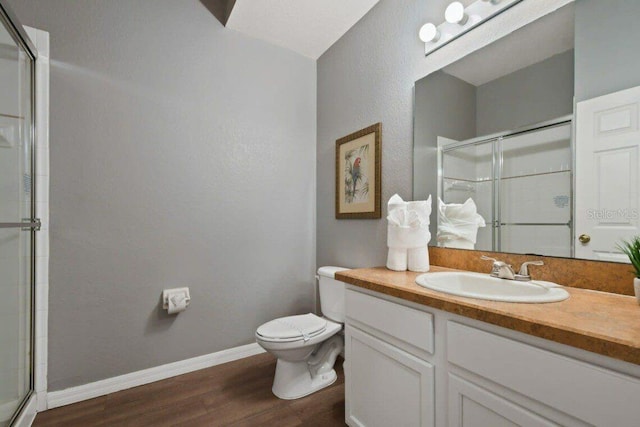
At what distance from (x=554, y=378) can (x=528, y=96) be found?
1114 millimetres

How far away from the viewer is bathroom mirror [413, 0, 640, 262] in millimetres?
1002

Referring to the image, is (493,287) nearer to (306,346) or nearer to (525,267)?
(525,267)

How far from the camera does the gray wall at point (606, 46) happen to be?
0.97 m

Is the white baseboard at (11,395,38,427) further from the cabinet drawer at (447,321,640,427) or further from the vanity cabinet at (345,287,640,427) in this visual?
the cabinet drawer at (447,321,640,427)

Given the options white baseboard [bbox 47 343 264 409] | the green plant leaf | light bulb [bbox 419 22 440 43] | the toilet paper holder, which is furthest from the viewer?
the toilet paper holder

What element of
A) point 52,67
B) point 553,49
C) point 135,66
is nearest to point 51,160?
point 52,67

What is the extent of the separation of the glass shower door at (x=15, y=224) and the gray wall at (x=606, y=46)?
2.45 m

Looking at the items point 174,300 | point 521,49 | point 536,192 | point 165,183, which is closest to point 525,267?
point 536,192

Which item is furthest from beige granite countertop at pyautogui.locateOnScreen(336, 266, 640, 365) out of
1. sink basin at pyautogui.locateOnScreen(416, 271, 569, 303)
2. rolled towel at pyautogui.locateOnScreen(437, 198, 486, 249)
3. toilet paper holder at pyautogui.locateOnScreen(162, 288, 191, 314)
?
toilet paper holder at pyautogui.locateOnScreen(162, 288, 191, 314)

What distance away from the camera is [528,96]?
124cm

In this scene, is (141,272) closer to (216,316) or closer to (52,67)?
(216,316)

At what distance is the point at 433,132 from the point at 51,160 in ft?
7.20

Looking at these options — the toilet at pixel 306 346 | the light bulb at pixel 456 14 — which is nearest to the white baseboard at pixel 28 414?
the toilet at pixel 306 346

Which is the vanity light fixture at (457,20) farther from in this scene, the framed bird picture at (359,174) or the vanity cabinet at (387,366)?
the vanity cabinet at (387,366)
